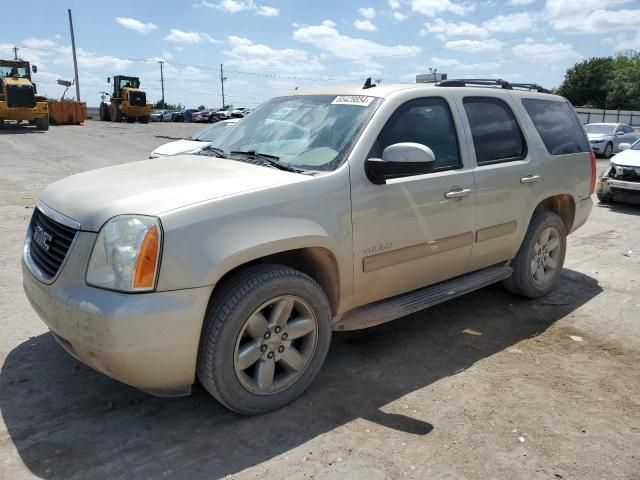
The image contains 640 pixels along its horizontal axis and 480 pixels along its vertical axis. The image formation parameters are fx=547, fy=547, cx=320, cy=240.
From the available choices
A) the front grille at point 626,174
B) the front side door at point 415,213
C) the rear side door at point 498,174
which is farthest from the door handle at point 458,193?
the front grille at point 626,174

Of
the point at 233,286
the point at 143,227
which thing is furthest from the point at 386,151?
the point at 143,227

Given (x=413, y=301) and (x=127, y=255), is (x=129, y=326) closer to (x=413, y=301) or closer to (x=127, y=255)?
(x=127, y=255)

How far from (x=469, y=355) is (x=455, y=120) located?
177cm

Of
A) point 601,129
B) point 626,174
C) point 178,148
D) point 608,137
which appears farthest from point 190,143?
point 601,129

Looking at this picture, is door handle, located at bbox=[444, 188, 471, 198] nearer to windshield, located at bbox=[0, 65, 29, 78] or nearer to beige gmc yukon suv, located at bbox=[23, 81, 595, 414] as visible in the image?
beige gmc yukon suv, located at bbox=[23, 81, 595, 414]

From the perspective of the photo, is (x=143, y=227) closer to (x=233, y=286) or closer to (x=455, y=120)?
(x=233, y=286)

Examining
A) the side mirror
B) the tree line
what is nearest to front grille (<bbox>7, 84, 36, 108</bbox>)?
the side mirror

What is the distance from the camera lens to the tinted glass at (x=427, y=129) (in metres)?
3.71

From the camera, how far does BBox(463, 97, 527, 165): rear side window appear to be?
4.30 metres

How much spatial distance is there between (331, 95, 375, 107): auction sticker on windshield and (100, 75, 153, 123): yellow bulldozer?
1324 inches

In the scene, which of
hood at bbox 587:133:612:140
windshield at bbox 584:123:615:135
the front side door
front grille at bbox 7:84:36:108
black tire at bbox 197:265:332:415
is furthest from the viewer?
front grille at bbox 7:84:36:108

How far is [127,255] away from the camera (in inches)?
105

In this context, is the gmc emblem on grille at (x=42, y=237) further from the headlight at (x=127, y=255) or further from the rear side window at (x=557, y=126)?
the rear side window at (x=557, y=126)

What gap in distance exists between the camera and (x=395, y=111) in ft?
12.3
